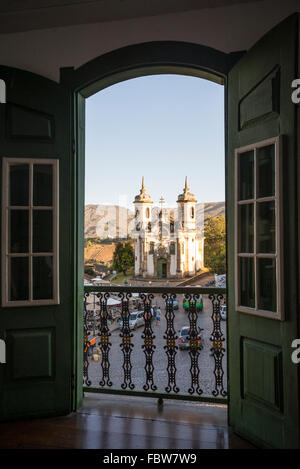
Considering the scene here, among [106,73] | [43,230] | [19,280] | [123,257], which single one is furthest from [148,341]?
[123,257]

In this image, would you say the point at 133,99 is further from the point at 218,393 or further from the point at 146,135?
the point at 218,393

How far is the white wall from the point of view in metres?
2.30

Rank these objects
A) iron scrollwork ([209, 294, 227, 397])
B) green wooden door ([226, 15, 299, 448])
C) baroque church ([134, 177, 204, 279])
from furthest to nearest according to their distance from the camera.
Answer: baroque church ([134, 177, 204, 279])
iron scrollwork ([209, 294, 227, 397])
green wooden door ([226, 15, 299, 448])

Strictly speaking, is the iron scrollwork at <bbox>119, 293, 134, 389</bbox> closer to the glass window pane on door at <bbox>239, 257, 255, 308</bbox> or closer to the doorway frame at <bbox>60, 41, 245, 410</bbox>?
the doorway frame at <bbox>60, 41, 245, 410</bbox>

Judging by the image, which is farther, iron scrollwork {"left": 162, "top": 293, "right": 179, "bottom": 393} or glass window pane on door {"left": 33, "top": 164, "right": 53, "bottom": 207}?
iron scrollwork {"left": 162, "top": 293, "right": 179, "bottom": 393}

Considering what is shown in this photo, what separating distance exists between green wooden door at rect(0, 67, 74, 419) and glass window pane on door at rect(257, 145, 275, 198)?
1.43 meters

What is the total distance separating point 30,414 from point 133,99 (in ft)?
57.1

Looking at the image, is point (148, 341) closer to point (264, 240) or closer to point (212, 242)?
point (264, 240)

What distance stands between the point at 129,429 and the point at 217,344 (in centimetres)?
96

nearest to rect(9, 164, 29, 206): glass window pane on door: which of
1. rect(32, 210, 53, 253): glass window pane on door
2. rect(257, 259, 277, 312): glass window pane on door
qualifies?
rect(32, 210, 53, 253): glass window pane on door

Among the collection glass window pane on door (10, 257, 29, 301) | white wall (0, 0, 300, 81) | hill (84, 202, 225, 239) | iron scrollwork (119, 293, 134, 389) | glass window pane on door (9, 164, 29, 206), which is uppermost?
white wall (0, 0, 300, 81)

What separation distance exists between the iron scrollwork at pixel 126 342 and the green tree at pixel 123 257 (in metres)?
10.3

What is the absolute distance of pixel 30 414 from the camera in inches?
96.6

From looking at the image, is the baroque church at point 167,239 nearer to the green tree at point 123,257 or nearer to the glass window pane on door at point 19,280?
the green tree at point 123,257
